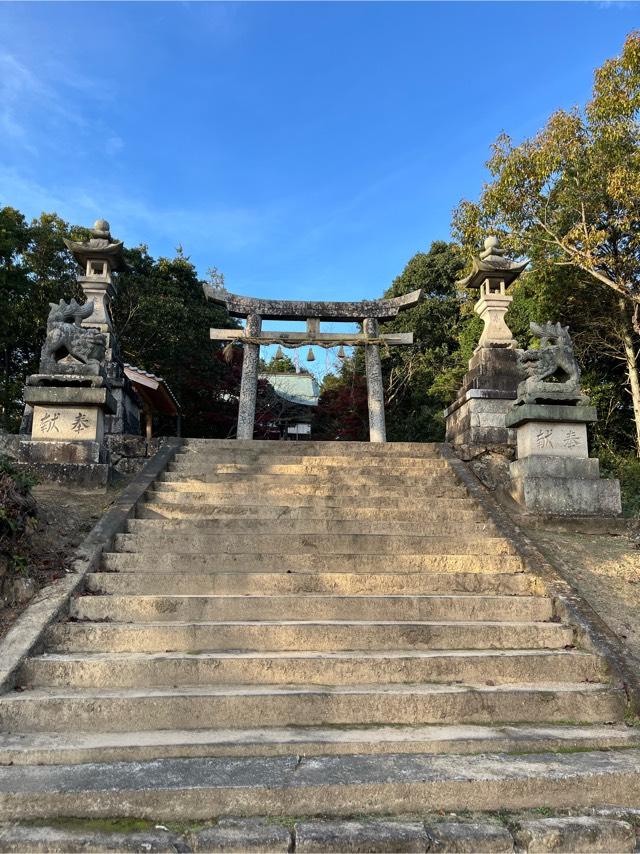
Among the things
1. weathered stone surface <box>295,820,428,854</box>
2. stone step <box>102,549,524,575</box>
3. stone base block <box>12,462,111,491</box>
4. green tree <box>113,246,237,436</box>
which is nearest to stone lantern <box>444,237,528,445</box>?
stone step <box>102,549,524,575</box>

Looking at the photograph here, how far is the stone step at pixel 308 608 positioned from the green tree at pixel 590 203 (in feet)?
31.6

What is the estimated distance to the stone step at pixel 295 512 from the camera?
5629 millimetres

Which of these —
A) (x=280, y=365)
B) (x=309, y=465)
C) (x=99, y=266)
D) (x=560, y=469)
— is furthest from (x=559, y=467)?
(x=280, y=365)

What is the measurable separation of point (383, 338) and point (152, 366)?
9.42 meters

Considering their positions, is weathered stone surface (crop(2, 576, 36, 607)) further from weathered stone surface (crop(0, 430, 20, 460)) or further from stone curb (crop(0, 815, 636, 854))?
weathered stone surface (crop(0, 430, 20, 460))

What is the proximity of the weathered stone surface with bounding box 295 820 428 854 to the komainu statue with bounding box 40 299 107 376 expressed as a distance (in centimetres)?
535

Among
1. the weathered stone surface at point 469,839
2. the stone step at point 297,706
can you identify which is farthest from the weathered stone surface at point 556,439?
the weathered stone surface at point 469,839

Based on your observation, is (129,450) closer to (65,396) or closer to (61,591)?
(65,396)

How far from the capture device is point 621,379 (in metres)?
15.3

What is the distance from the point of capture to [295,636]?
147 inches

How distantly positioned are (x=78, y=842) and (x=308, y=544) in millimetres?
2945

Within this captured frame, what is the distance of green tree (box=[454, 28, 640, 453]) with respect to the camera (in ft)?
36.3

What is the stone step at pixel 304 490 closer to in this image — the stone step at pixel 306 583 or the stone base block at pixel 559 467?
the stone base block at pixel 559 467

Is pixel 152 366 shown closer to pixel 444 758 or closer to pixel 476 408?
pixel 476 408
